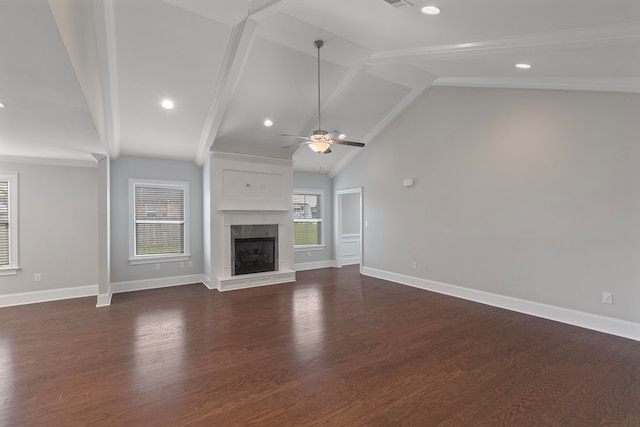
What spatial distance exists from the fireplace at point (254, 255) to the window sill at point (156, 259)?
3.68 ft

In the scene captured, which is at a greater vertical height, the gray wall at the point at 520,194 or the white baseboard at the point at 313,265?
the gray wall at the point at 520,194

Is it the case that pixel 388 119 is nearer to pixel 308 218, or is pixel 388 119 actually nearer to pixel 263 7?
pixel 308 218

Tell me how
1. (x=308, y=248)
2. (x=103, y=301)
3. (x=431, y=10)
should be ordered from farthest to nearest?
(x=308, y=248), (x=103, y=301), (x=431, y=10)

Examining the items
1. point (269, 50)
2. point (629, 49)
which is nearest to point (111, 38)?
point (269, 50)

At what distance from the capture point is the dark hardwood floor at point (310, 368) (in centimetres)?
230

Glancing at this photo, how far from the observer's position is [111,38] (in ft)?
11.6

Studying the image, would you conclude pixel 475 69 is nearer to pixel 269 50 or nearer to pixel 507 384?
pixel 269 50

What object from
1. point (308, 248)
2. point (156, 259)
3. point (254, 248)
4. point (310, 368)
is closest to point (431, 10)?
point (310, 368)

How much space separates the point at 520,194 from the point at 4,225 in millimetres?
7939

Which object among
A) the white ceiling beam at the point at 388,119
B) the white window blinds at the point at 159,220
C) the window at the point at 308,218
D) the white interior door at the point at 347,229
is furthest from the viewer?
the white interior door at the point at 347,229

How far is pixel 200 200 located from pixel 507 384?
6.02 metres

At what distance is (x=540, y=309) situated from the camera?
4.38m

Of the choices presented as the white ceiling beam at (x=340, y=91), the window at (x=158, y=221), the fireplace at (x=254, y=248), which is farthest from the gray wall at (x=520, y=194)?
the window at (x=158, y=221)

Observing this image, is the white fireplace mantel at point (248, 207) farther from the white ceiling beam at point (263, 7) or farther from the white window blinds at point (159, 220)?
the white ceiling beam at point (263, 7)
